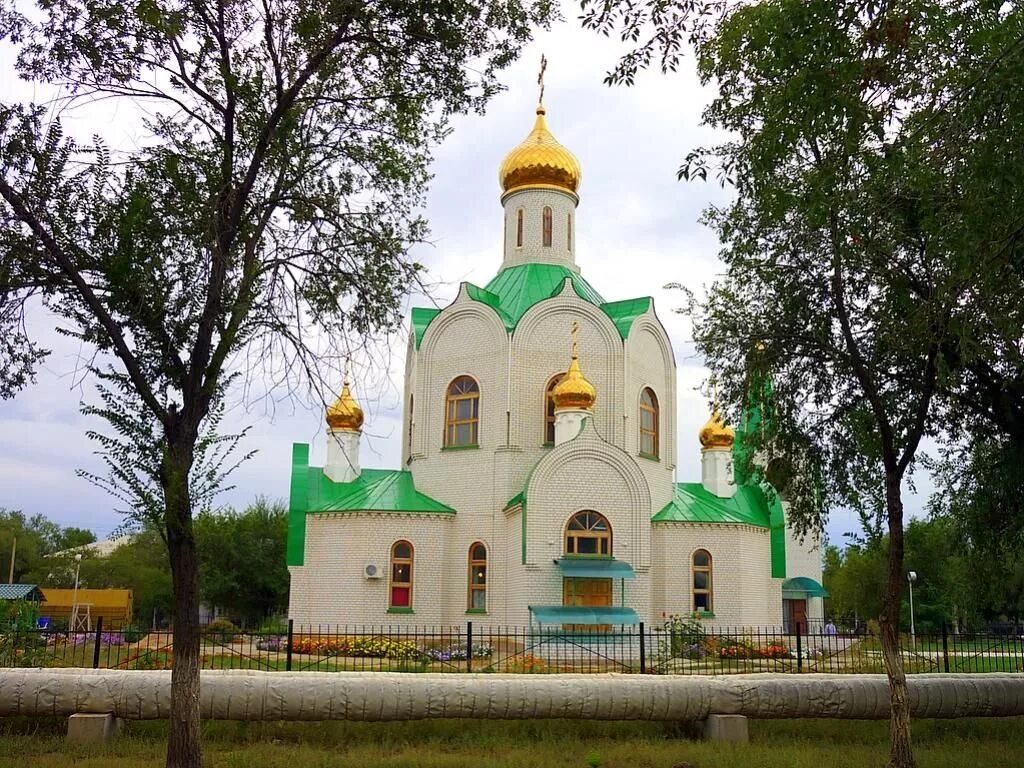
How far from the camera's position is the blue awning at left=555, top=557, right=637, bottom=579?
790 inches

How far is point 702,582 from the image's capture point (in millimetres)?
22109

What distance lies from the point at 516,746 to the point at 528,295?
15146 mm

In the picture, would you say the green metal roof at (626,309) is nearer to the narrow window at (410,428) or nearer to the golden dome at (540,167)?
the golden dome at (540,167)

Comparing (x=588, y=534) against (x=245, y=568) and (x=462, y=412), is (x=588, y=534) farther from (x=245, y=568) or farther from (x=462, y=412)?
(x=245, y=568)

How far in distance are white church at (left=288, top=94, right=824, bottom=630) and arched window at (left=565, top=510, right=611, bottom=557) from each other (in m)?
0.03

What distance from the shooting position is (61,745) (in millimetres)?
9398

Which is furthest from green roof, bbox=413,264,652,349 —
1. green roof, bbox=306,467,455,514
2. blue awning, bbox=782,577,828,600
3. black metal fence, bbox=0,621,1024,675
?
blue awning, bbox=782,577,828,600

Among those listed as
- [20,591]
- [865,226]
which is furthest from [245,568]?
[865,226]

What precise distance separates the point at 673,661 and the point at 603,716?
27.2 ft

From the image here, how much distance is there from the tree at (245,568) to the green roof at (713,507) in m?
17.8

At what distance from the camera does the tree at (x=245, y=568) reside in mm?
36594

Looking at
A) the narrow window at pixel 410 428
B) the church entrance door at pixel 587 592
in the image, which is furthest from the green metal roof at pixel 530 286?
the church entrance door at pixel 587 592

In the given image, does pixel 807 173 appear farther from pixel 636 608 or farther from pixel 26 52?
pixel 636 608

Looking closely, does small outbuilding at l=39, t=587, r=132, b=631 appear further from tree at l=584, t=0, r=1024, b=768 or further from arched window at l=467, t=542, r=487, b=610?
tree at l=584, t=0, r=1024, b=768
